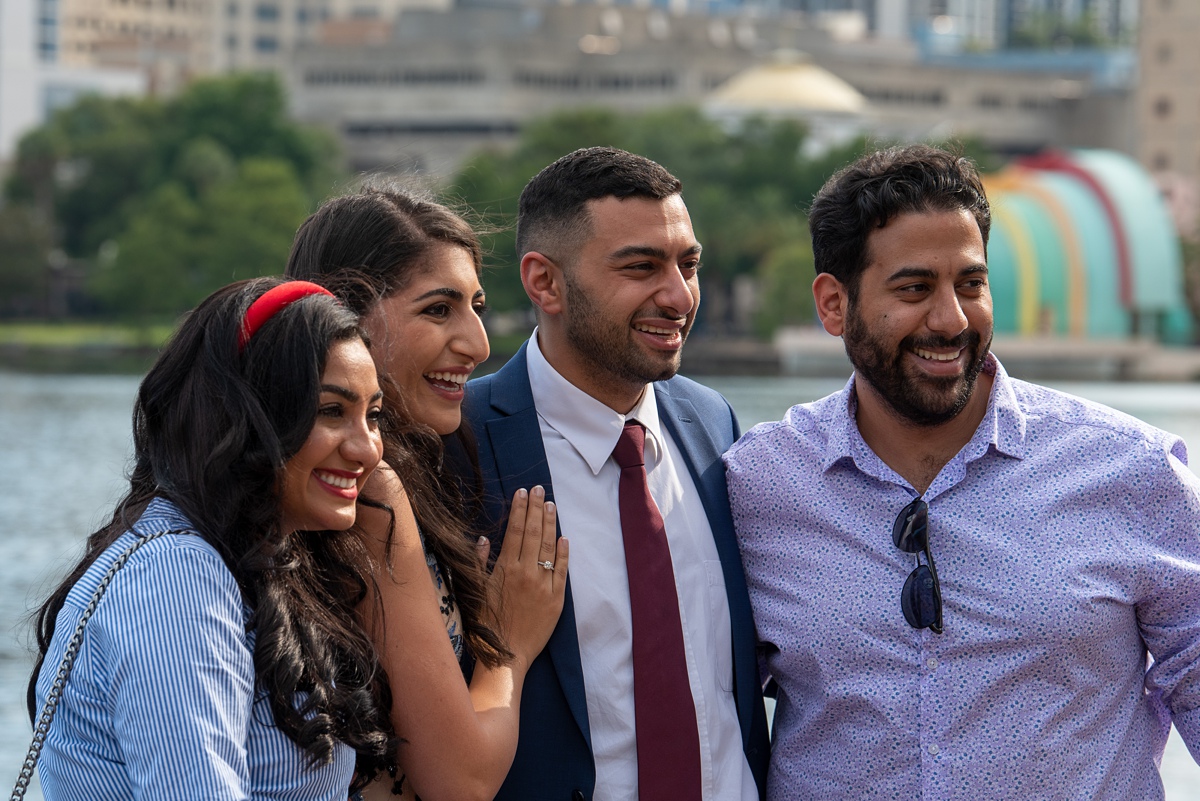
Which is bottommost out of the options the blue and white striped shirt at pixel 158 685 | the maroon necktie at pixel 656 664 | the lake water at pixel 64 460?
the lake water at pixel 64 460

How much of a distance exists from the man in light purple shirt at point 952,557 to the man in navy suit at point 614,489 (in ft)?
0.40

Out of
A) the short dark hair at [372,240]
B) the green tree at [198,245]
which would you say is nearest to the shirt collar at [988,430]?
the short dark hair at [372,240]

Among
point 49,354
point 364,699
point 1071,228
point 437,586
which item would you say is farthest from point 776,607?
point 1071,228

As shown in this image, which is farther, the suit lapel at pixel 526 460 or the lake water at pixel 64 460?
the lake water at pixel 64 460

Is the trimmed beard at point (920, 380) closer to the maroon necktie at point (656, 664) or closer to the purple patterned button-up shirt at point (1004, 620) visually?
the purple patterned button-up shirt at point (1004, 620)

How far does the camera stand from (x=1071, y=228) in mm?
54281

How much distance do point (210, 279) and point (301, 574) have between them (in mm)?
50769

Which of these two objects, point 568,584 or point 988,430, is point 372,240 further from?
point 988,430

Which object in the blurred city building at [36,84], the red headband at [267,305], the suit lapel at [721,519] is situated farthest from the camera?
the blurred city building at [36,84]

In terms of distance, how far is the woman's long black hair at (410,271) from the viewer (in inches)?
126

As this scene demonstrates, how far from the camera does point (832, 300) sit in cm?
364

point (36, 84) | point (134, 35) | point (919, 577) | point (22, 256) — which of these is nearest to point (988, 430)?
point (919, 577)

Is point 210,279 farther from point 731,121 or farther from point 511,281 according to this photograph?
point 731,121

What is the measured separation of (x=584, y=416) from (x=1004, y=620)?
92 cm
